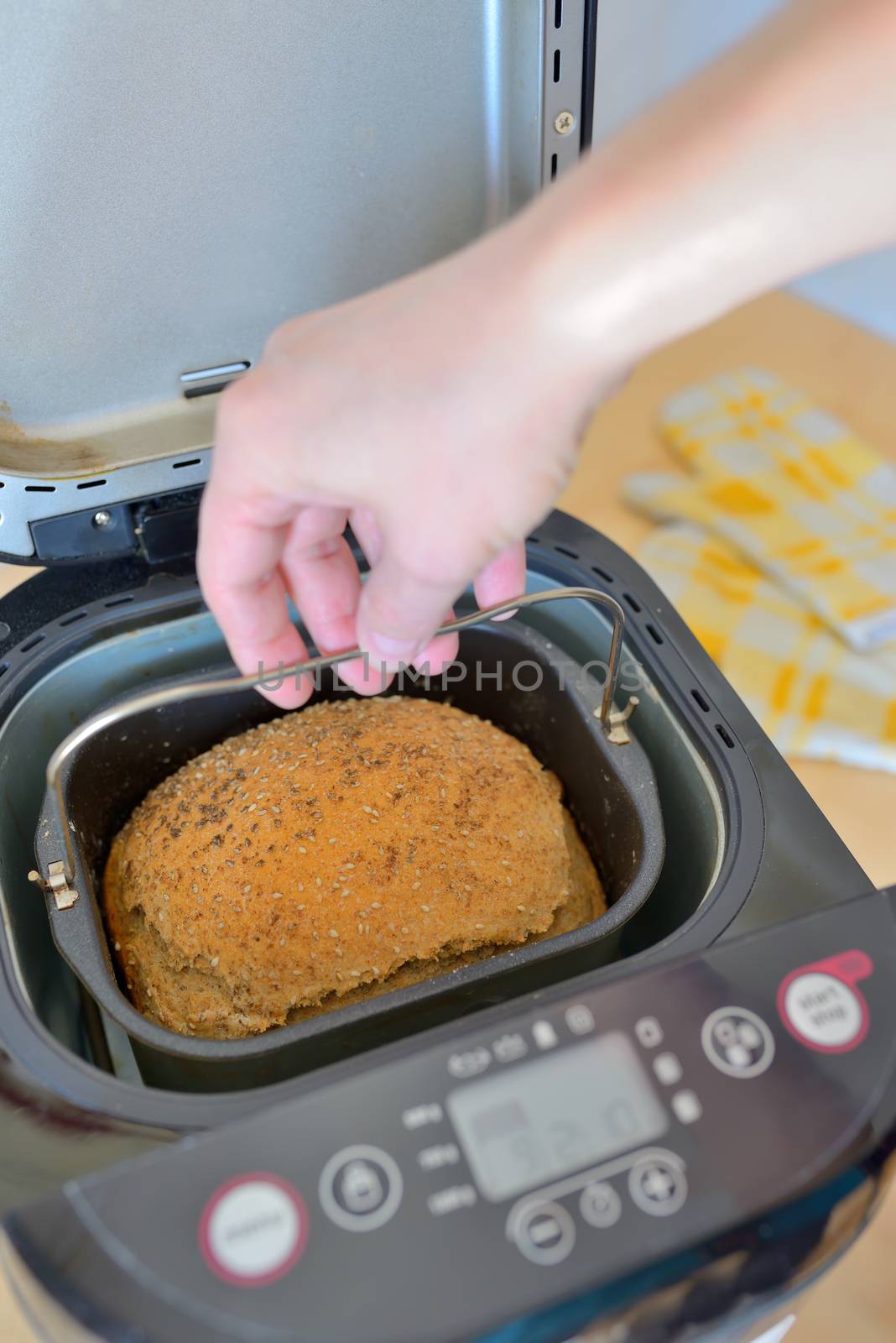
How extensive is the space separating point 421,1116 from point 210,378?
0.57 metres

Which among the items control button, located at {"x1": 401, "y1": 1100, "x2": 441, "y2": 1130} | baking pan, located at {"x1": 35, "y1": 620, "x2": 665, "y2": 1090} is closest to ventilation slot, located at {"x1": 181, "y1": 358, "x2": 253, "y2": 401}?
baking pan, located at {"x1": 35, "y1": 620, "x2": 665, "y2": 1090}

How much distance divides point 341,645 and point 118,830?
0.82 feet

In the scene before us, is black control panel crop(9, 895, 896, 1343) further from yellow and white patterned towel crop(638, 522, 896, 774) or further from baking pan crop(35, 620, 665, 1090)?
yellow and white patterned towel crop(638, 522, 896, 774)

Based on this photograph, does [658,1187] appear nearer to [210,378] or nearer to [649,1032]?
[649,1032]

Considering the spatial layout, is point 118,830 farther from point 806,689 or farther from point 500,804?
point 806,689

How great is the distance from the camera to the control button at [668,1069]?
51cm

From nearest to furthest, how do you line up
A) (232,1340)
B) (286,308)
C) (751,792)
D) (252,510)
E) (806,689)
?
1. (232,1340)
2. (252,510)
3. (751,792)
4. (286,308)
5. (806,689)

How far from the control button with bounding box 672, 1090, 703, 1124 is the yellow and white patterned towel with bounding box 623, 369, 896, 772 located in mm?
660

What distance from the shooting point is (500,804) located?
2.60 ft

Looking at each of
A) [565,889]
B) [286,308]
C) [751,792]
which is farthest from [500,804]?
[286,308]

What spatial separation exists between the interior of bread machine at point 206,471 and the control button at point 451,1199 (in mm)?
154

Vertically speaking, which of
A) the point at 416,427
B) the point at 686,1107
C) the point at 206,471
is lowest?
the point at 686,1107

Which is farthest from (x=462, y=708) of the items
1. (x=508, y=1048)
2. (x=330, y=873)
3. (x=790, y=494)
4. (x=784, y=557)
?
(x=790, y=494)

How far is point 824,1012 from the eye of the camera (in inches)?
21.3
